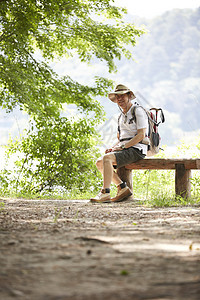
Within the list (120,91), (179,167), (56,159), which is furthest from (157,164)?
(56,159)

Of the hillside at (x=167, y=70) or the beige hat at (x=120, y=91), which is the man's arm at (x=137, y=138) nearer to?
the beige hat at (x=120, y=91)

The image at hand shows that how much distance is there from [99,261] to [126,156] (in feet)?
13.5

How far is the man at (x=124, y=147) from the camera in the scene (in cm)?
595

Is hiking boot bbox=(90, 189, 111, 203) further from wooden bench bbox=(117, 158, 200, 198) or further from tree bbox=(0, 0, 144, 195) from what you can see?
tree bbox=(0, 0, 144, 195)

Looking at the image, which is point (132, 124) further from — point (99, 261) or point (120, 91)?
point (99, 261)

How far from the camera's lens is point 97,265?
186cm

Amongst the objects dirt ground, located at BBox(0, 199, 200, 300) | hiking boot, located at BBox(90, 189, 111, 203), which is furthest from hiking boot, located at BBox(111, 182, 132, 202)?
dirt ground, located at BBox(0, 199, 200, 300)

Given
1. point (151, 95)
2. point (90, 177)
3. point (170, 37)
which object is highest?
point (170, 37)

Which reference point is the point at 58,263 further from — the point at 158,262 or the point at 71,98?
the point at 71,98

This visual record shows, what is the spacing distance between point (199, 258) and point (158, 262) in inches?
8.7

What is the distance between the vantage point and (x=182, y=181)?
19.9 feet

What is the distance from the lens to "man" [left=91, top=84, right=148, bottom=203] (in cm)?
595

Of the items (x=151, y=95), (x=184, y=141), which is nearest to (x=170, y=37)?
(x=151, y=95)

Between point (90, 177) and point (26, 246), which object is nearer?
point (26, 246)
